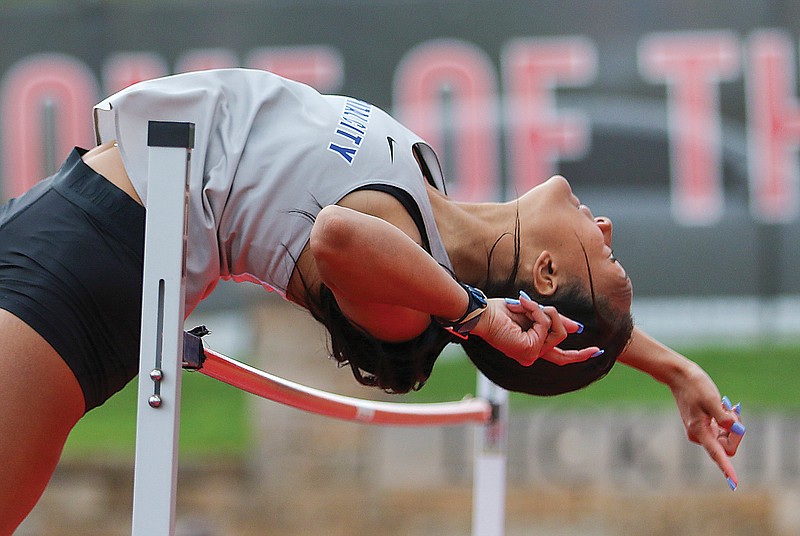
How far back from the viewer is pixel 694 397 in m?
1.86

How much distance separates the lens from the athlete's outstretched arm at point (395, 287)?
4.45ft

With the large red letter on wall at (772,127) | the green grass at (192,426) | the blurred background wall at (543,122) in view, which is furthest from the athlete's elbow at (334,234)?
the large red letter on wall at (772,127)

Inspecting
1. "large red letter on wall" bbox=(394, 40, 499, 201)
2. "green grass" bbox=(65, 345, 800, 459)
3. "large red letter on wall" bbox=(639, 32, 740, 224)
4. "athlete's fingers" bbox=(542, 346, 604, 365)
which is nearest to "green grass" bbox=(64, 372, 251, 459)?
"green grass" bbox=(65, 345, 800, 459)

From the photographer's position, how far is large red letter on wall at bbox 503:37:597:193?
4.68 metres

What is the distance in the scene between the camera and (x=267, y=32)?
4.88 metres

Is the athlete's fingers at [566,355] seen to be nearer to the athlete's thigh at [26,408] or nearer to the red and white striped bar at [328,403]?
the red and white striped bar at [328,403]

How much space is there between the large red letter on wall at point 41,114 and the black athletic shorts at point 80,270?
3.60m

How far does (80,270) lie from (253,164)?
26cm

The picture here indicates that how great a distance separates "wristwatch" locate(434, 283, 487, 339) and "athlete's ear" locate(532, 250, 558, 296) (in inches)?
7.8

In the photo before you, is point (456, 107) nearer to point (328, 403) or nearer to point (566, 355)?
point (328, 403)

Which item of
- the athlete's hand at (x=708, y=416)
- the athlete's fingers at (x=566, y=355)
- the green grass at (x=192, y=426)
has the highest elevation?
the athlete's fingers at (x=566, y=355)

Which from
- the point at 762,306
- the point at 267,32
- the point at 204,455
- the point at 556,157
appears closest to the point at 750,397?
the point at 762,306

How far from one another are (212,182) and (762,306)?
351 centimetres

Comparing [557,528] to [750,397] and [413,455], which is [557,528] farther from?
[750,397]
